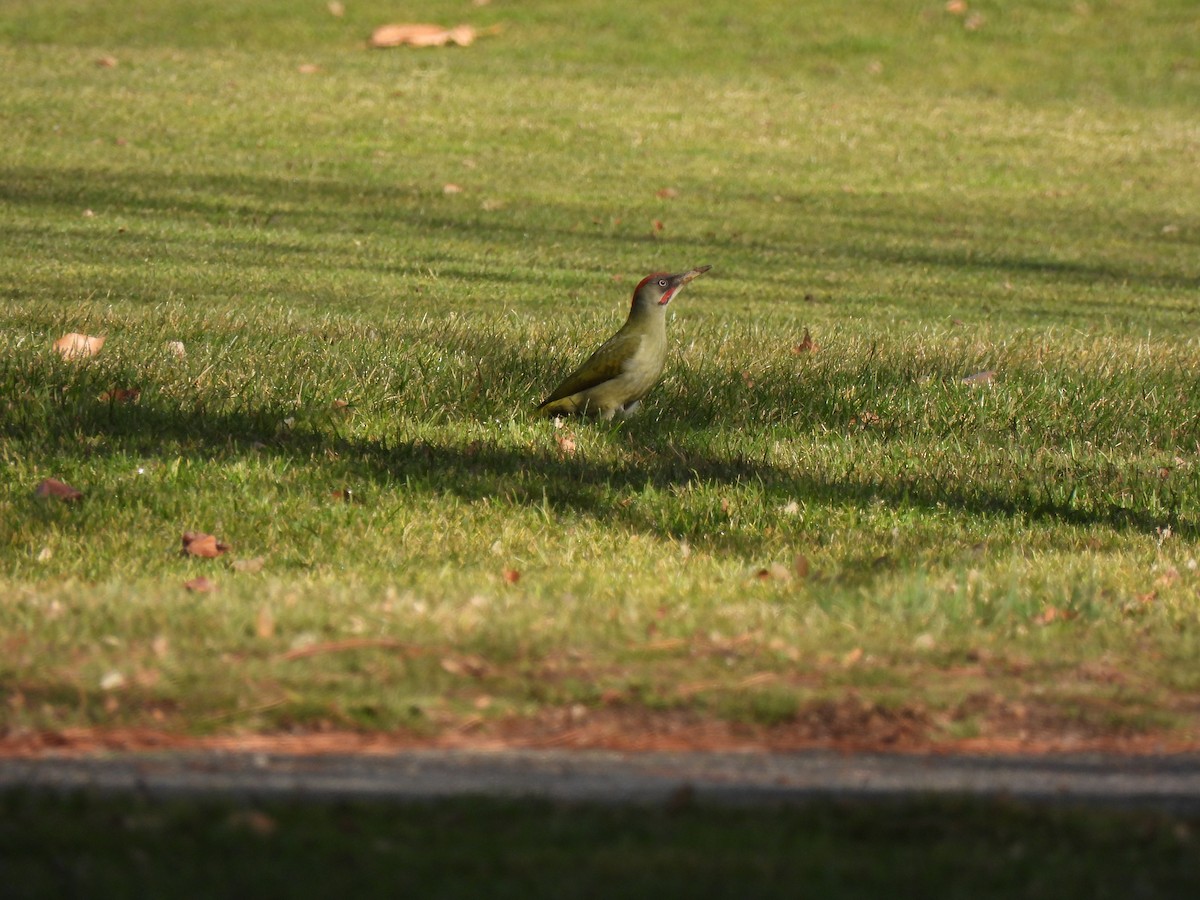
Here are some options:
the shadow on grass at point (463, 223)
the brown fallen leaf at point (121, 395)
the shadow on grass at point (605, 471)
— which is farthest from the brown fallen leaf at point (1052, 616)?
the shadow on grass at point (463, 223)

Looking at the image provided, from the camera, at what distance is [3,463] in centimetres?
697

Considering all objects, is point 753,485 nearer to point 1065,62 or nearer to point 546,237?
point 546,237

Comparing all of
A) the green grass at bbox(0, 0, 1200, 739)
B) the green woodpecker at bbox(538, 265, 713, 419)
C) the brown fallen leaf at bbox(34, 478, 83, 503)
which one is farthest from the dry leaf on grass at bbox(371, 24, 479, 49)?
the brown fallen leaf at bbox(34, 478, 83, 503)

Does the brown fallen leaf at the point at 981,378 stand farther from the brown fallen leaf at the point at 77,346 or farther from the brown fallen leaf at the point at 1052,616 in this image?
the brown fallen leaf at the point at 77,346

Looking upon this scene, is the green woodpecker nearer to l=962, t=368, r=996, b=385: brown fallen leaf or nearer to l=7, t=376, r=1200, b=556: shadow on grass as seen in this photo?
l=7, t=376, r=1200, b=556: shadow on grass

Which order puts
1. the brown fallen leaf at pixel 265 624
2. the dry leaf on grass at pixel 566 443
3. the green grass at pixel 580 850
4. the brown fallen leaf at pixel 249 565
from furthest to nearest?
the dry leaf on grass at pixel 566 443 < the brown fallen leaf at pixel 249 565 < the brown fallen leaf at pixel 265 624 < the green grass at pixel 580 850

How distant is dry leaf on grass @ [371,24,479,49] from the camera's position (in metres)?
26.0

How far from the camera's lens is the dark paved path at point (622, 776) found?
3607 millimetres

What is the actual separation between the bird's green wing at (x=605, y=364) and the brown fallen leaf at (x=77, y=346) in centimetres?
234

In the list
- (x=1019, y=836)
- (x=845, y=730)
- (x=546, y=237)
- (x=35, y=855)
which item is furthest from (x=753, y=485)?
(x=546, y=237)

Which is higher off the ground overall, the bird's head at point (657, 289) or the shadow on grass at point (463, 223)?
the bird's head at point (657, 289)

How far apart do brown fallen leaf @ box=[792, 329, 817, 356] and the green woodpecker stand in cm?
143

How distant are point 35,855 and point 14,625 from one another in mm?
1775

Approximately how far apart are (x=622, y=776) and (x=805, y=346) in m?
5.81
